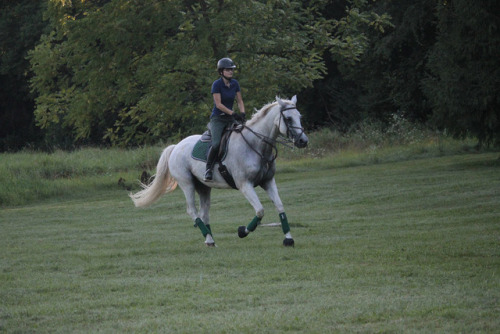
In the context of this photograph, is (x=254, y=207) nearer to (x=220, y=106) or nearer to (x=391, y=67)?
(x=220, y=106)

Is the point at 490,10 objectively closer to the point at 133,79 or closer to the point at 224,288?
the point at 133,79

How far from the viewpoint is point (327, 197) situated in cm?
1973

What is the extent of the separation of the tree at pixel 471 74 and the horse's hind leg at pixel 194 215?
1166 cm

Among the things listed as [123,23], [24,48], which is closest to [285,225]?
[123,23]

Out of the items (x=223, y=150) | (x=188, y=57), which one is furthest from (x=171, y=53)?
(x=223, y=150)

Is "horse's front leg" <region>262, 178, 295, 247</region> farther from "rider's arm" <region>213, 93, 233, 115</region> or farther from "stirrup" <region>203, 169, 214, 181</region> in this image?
"rider's arm" <region>213, 93, 233, 115</region>

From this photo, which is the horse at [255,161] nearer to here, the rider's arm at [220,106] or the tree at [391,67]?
the rider's arm at [220,106]

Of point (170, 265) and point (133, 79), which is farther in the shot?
point (133, 79)

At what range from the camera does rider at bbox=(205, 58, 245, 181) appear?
39.7 ft

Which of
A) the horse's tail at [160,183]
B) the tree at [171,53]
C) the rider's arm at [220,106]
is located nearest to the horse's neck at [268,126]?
the rider's arm at [220,106]

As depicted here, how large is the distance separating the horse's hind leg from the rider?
70cm

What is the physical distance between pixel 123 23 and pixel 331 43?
8.13m

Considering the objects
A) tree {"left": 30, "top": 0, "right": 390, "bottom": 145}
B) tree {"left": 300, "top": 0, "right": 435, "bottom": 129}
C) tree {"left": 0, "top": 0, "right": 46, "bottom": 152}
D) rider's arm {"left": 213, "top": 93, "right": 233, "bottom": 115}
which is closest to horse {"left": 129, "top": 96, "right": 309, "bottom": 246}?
rider's arm {"left": 213, "top": 93, "right": 233, "bottom": 115}

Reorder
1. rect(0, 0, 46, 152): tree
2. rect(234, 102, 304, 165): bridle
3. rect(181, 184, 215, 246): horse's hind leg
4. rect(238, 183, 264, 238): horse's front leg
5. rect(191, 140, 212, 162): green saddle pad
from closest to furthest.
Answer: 1. rect(234, 102, 304, 165): bridle
2. rect(238, 183, 264, 238): horse's front leg
3. rect(181, 184, 215, 246): horse's hind leg
4. rect(191, 140, 212, 162): green saddle pad
5. rect(0, 0, 46, 152): tree
